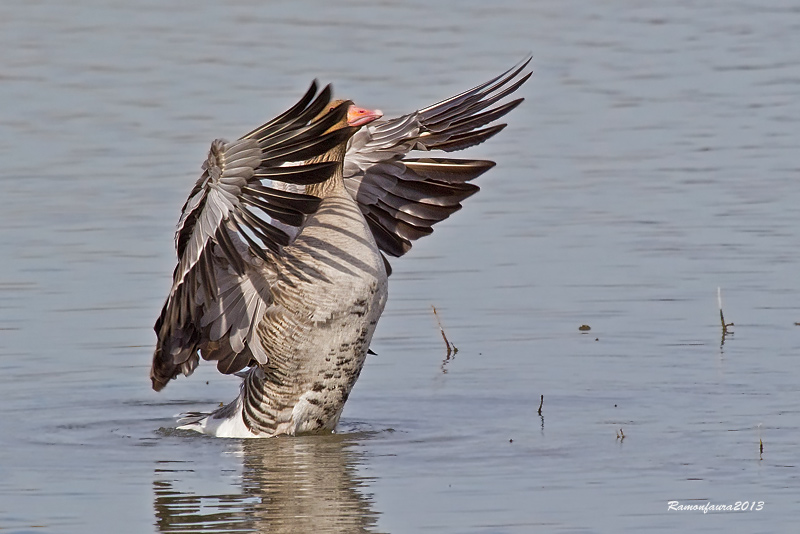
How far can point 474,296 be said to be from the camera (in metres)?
11.8

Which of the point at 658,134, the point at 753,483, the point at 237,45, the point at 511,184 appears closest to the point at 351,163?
the point at 753,483

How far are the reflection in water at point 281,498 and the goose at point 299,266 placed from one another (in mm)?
484

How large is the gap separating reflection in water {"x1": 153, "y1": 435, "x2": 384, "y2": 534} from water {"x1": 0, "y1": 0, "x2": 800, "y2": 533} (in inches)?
0.9

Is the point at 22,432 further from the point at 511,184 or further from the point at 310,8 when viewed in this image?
the point at 310,8

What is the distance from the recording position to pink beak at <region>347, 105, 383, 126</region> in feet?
29.5

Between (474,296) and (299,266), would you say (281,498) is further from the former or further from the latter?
(474,296)

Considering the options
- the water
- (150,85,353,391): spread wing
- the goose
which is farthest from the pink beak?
the water

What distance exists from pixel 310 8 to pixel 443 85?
734cm

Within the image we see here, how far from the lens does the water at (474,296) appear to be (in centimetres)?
773

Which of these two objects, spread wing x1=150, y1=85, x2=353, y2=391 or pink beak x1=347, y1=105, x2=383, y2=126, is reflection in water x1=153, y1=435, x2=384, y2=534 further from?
pink beak x1=347, y1=105, x2=383, y2=126

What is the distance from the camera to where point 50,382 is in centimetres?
→ 1020

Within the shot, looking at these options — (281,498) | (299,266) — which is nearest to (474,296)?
(299,266)

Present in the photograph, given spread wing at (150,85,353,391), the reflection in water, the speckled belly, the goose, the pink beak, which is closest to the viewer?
the reflection in water

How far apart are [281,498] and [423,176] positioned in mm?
2932
